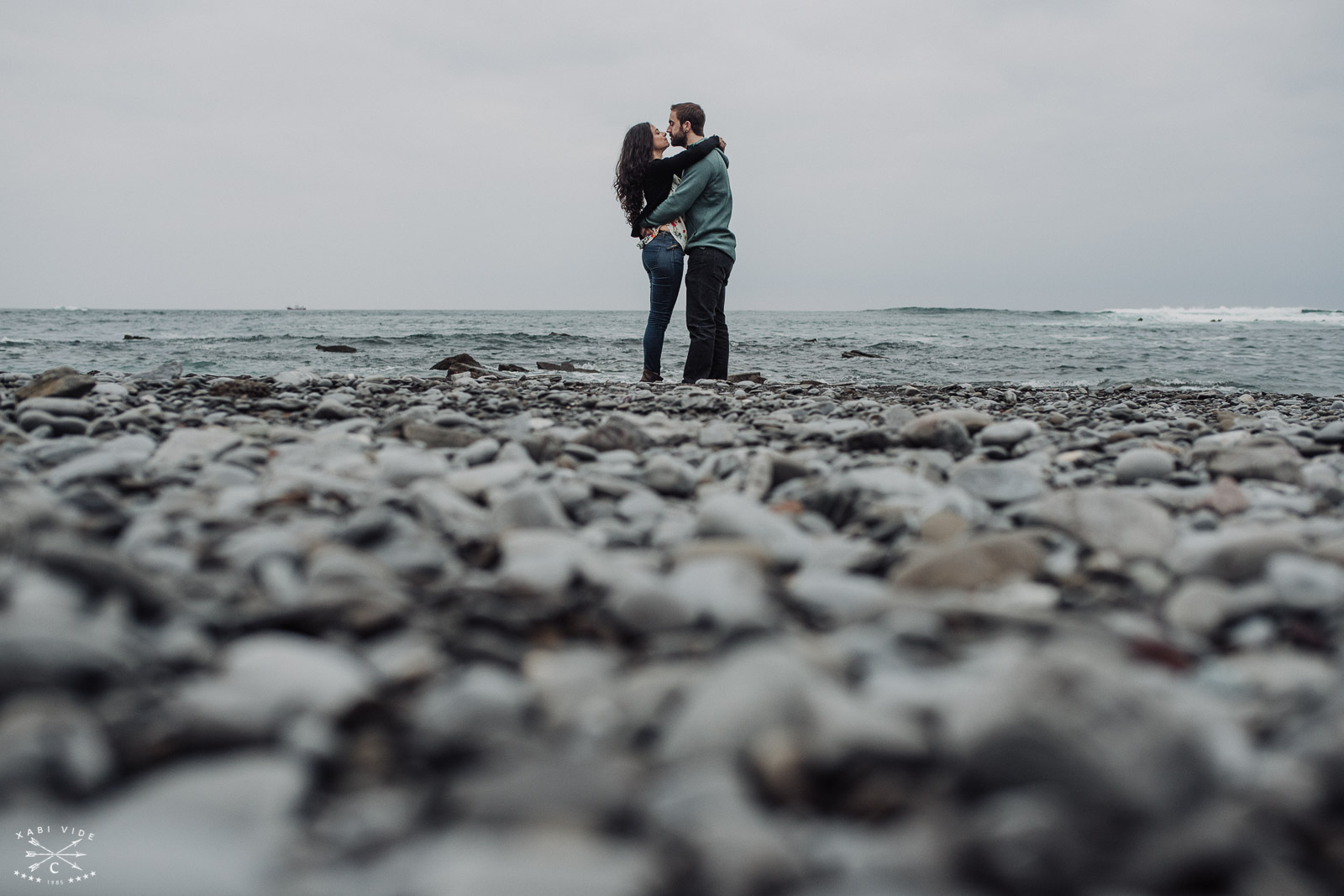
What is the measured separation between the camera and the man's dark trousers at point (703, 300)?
5504 millimetres

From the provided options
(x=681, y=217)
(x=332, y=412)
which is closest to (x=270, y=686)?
(x=332, y=412)

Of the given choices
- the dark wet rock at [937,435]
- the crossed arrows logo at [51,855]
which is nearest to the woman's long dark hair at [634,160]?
the dark wet rock at [937,435]

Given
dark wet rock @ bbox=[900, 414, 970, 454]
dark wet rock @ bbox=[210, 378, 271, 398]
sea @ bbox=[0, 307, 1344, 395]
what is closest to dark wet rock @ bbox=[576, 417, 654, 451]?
dark wet rock @ bbox=[900, 414, 970, 454]

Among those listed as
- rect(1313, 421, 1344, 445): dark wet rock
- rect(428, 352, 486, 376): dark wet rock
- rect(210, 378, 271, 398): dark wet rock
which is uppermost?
rect(428, 352, 486, 376): dark wet rock

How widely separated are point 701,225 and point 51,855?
526 cm

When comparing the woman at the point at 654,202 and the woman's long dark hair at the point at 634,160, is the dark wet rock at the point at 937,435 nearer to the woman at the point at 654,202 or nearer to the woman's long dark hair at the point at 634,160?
the woman at the point at 654,202

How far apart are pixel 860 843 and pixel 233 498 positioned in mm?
1464

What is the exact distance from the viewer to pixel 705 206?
5453mm

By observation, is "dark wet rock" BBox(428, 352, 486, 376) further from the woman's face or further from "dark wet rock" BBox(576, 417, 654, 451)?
"dark wet rock" BBox(576, 417, 654, 451)

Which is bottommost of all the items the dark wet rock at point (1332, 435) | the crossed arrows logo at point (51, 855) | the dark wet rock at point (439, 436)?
the crossed arrows logo at point (51, 855)

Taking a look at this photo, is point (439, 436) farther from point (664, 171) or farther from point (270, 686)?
point (664, 171)

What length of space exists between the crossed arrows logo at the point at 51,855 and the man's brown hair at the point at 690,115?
5.46 m

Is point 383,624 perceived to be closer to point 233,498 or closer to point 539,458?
point 233,498

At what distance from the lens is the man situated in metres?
5.30
